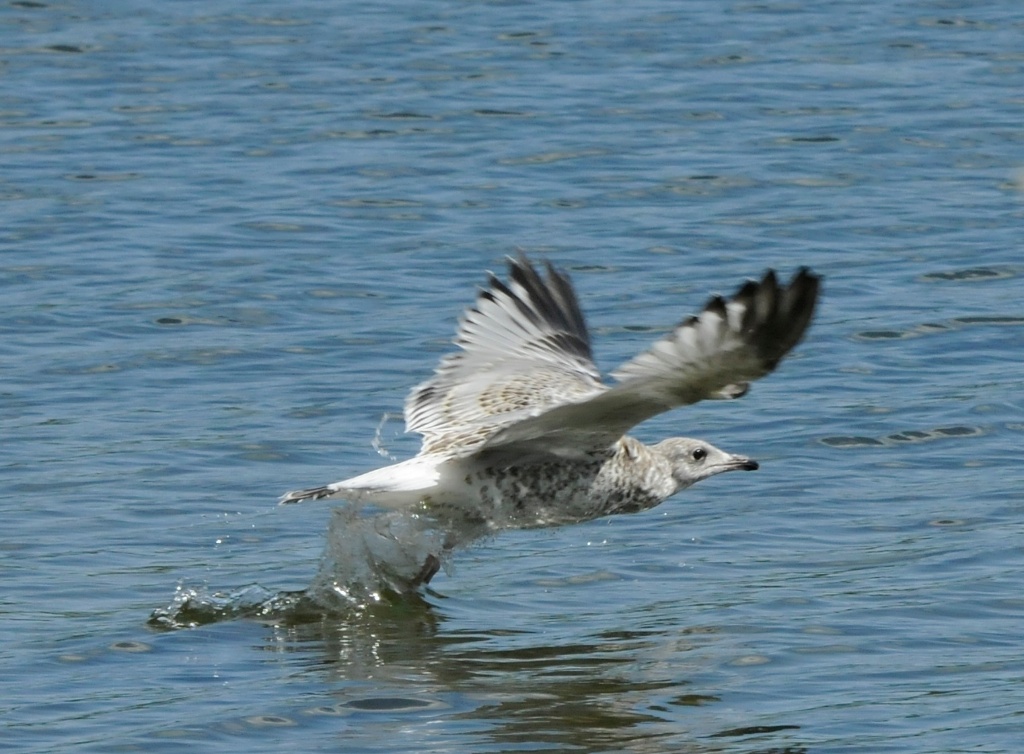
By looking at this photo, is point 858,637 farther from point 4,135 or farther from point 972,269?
point 4,135

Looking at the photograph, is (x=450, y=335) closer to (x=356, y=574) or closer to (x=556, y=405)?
(x=356, y=574)

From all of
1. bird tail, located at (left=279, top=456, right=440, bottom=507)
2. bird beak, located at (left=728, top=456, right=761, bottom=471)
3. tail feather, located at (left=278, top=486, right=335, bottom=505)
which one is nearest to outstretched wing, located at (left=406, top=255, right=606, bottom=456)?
bird tail, located at (left=279, top=456, right=440, bottom=507)

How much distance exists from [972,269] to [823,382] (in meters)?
2.15

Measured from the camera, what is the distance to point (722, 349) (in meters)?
6.68

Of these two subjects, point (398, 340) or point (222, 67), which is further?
point (222, 67)

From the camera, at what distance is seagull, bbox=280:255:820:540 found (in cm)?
665

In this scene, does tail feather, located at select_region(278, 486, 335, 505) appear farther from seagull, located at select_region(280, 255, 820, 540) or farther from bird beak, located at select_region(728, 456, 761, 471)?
bird beak, located at select_region(728, 456, 761, 471)

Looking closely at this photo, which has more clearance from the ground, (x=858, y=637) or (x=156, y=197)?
(x=156, y=197)

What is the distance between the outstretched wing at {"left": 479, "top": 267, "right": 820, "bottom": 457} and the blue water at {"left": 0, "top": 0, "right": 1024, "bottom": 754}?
104 cm

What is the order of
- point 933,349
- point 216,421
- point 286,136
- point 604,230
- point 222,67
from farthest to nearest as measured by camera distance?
point 222,67 → point 286,136 → point 604,230 → point 933,349 → point 216,421

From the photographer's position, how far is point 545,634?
309 inches

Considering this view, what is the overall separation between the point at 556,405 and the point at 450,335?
4.17 meters

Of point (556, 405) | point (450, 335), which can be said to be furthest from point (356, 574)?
point (450, 335)

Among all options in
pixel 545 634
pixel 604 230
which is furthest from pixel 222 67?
pixel 545 634
